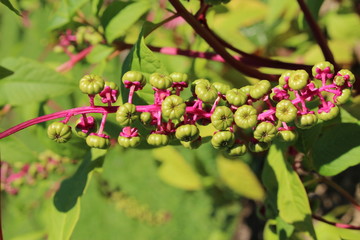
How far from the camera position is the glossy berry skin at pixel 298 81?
76 cm

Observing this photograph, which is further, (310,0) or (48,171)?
(48,171)

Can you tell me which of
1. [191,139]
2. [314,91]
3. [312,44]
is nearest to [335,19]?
[312,44]

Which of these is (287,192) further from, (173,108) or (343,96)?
(173,108)

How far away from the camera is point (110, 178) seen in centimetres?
389

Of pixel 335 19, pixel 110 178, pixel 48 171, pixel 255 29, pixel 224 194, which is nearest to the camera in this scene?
pixel 48 171

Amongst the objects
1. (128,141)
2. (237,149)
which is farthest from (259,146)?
(128,141)

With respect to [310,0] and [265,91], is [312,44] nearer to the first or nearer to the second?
[310,0]

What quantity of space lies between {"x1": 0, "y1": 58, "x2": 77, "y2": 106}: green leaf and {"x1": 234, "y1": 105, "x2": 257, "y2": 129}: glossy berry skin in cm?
76

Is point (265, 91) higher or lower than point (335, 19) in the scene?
higher

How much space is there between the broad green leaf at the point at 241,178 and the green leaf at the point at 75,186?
120 cm

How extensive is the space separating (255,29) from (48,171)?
1390 millimetres

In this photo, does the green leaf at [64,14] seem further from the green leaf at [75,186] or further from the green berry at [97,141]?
the green berry at [97,141]

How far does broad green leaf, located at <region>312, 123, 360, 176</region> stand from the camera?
3.44 ft

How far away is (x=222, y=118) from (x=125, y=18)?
61 cm
